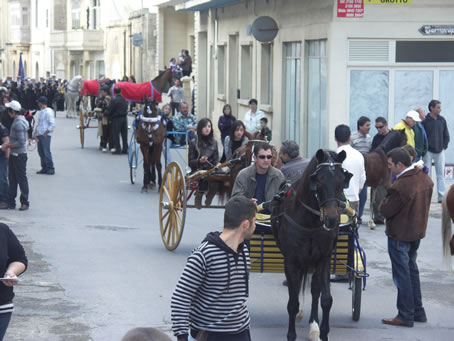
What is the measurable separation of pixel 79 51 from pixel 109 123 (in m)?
40.0

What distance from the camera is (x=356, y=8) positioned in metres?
18.9

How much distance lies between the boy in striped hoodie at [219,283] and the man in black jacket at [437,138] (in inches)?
482

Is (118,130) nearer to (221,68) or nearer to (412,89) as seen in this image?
(221,68)

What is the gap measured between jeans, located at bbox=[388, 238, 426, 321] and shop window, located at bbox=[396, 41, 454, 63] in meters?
10.6

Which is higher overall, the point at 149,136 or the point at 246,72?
the point at 246,72

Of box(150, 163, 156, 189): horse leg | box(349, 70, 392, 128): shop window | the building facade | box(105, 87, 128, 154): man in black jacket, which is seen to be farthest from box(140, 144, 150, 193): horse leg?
box(105, 87, 128, 154): man in black jacket

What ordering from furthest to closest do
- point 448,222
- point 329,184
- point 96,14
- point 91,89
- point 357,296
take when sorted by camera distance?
point 96,14, point 91,89, point 448,222, point 357,296, point 329,184

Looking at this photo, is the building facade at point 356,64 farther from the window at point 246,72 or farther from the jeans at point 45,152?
the jeans at point 45,152

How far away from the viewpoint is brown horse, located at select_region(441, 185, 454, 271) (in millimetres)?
9258

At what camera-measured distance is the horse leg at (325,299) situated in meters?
8.30

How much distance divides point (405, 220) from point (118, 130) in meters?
19.4

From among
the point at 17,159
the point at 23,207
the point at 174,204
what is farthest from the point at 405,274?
the point at 17,159

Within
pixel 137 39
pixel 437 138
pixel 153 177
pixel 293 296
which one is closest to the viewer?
pixel 293 296

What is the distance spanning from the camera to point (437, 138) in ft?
57.6
